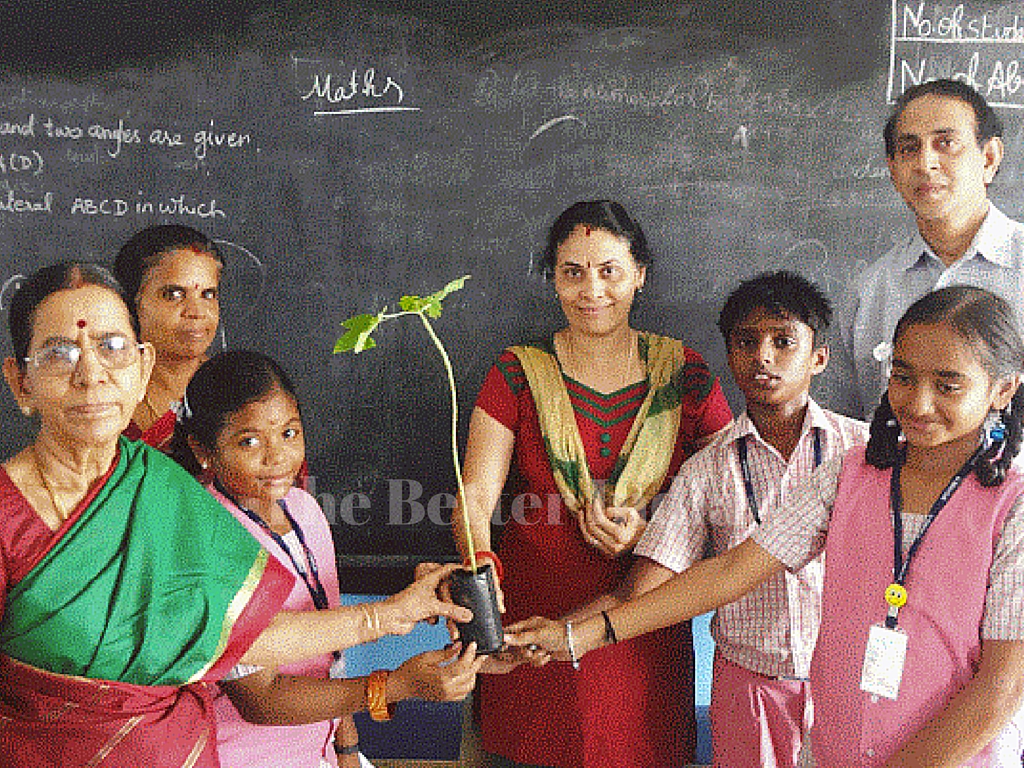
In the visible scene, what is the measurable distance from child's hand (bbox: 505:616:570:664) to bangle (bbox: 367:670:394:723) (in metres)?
0.29

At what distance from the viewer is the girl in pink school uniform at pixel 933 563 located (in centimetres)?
159

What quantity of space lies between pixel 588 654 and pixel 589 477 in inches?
16.7

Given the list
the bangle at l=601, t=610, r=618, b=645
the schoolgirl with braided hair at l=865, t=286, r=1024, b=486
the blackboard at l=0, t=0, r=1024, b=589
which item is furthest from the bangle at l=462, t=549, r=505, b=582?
the schoolgirl with braided hair at l=865, t=286, r=1024, b=486

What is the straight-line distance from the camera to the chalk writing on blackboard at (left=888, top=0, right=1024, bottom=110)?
9.22 ft

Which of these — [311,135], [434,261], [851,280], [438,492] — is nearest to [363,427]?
[438,492]

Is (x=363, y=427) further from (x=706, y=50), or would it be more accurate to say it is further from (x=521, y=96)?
(x=706, y=50)

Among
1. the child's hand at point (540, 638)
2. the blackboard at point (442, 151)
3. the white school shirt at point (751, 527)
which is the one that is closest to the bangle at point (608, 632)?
the child's hand at point (540, 638)

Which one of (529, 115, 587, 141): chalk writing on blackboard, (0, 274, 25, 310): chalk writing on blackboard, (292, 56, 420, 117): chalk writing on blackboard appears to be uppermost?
(292, 56, 420, 117): chalk writing on blackboard

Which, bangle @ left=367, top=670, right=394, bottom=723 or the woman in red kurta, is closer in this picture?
bangle @ left=367, top=670, right=394, bottom=723

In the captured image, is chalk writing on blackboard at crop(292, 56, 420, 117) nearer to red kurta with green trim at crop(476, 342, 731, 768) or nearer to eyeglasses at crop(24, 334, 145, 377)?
red kurta with green trim at crop(476, 342, 731, 768)

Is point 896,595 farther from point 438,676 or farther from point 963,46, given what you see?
point 963,46

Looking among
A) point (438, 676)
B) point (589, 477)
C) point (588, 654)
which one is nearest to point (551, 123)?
point (589, 477)

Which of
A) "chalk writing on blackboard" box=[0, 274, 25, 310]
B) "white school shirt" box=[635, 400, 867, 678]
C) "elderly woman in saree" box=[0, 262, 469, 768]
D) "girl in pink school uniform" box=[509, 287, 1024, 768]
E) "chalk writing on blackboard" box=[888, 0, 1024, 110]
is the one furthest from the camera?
"chalk writing on blackboard" box=[0, 274, 25, 310]

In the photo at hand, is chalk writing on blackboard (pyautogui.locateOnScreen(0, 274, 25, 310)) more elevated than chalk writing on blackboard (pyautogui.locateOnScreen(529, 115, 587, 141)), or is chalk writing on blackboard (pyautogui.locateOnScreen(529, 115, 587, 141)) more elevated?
chalk writing on blackboard (pyautogui.locateOnScreen(529, 115, 587, 141))
